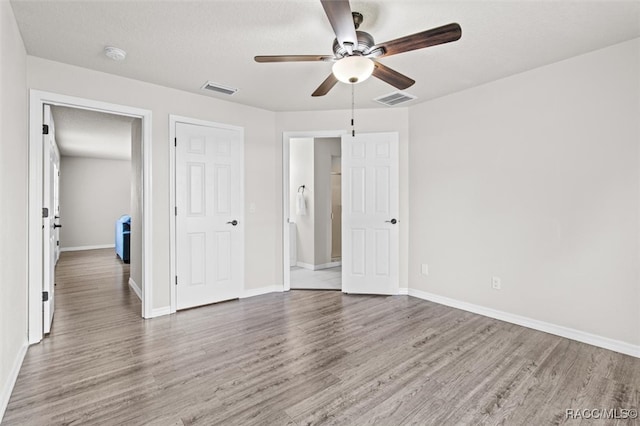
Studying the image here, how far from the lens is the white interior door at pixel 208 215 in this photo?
359 cm

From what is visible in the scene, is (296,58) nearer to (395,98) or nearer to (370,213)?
(395,98)

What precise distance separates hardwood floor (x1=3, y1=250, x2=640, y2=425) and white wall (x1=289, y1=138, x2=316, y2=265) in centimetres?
248

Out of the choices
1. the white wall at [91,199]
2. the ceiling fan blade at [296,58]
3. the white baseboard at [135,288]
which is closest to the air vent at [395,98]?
the ceiling fan blade at [296,58]

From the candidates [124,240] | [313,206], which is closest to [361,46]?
[313,206]

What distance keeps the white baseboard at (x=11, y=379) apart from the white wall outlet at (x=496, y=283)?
3.86 meters

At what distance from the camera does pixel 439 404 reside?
1876mm

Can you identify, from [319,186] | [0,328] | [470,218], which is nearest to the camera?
[0,328]

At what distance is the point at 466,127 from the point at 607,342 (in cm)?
231

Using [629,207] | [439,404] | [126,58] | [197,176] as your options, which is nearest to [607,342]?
[629,207]

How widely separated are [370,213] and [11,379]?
A: 11.6ft

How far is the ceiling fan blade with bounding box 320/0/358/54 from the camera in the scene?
5.27ft

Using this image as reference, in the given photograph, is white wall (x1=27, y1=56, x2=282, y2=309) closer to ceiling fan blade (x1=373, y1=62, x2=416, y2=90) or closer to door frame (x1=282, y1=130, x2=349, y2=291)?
door frame (x1=282, y1=130, x2=349, y2=291)

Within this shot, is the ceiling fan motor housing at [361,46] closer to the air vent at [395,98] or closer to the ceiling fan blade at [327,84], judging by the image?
the ceiling fan blade at [327,84]

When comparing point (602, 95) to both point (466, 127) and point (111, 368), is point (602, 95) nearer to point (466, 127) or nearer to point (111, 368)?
point (466, 127)
